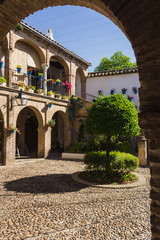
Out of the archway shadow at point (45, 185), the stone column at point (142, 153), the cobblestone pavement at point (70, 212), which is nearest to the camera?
the cobblestone pavement at point (70, 212)

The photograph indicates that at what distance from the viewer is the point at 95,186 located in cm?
601

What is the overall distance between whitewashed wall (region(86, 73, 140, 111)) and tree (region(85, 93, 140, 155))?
353 inches

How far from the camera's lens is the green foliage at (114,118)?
6.43 m

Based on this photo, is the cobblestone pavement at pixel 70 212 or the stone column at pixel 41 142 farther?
the stone column at pixel 41 142

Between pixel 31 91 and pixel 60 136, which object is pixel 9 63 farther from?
pixel 60 136

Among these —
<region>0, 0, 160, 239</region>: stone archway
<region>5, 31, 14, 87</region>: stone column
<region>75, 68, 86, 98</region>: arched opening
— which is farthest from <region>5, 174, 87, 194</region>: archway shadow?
<region>75, 68, 86, 98</region>: arched opening

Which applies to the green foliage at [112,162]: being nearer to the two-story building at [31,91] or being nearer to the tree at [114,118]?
the tree at [114,118]

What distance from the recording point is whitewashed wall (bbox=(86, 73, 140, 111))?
15452mm

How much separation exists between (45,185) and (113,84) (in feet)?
39.5

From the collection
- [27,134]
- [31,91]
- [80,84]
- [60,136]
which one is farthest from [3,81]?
[80,84]

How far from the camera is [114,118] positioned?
6.46 meters

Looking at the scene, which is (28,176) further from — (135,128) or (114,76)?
(114,76)

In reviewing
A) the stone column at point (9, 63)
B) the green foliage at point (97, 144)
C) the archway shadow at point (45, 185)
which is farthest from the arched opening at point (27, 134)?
the archway shadow at point (45, 185)

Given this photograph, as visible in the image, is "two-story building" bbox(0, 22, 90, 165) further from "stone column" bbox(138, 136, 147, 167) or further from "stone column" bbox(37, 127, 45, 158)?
"stone column" bbox(138, 136, 147, 167)
